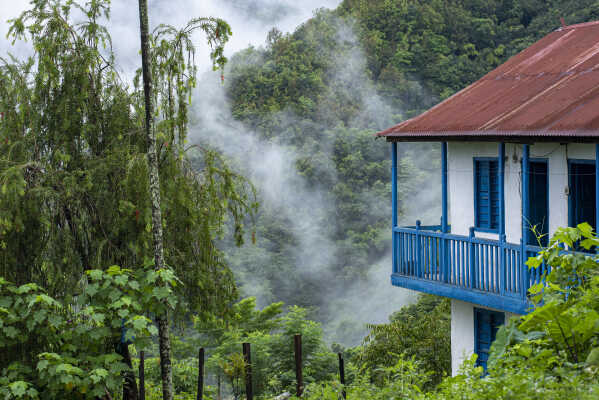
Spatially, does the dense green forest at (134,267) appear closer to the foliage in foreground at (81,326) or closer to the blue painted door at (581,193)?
the foliage in foreground at (81,326)

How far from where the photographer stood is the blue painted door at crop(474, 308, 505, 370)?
473 inches

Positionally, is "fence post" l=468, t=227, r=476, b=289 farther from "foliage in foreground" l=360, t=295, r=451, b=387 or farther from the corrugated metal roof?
"foliage in foreground" l=360, t=295, r=451, b=387

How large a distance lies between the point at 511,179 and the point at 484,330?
2.51 meters

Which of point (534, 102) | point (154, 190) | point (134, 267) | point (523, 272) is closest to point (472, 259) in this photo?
point (523, 272)

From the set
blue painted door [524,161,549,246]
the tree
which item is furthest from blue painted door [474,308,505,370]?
the tree

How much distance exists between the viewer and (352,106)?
62594 mm

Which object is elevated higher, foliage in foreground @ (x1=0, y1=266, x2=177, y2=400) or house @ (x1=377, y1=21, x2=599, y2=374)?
house @ (x1=377, y1=21, x2=599, y2=374)

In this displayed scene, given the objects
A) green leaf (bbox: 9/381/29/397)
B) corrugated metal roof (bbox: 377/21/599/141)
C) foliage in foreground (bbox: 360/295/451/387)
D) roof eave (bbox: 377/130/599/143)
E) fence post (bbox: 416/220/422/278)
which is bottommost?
foliage in foreground (bbox: 360/295/451/387)

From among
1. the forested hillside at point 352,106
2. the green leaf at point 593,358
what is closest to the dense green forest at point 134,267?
the green leaf at point 593,358

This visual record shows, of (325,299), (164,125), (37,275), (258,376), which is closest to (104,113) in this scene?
(164,125)

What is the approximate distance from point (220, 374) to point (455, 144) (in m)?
14.3

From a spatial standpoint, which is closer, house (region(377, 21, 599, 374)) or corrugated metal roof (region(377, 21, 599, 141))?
corrugated metal roof (region(377, 21, 599, 141))

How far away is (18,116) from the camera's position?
11219 millimetres

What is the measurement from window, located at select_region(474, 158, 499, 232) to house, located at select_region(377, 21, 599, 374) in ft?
0.05
